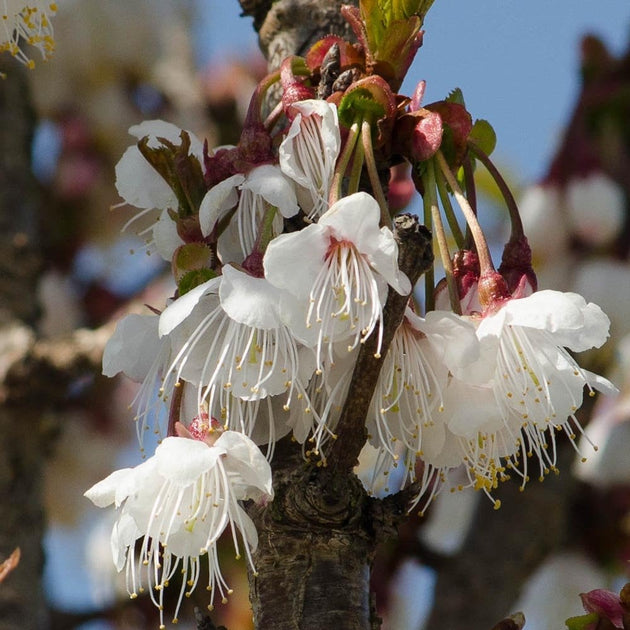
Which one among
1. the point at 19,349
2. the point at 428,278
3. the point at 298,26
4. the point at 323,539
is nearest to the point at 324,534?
the point at 323,539

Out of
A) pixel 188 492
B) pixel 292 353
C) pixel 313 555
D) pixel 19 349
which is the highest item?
pixel 292 353

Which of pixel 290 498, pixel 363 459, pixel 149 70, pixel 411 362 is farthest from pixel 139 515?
pixel 149 70

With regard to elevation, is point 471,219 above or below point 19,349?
above

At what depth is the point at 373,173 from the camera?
115 cm

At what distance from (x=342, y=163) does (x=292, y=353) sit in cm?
18

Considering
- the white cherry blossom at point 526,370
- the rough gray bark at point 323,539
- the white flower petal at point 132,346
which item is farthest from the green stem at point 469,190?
the white flower petal at point 132,346

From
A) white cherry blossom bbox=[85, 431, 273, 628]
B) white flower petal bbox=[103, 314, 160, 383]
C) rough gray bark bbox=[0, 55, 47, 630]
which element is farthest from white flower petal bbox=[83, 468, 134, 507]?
rough gray bark bbox=[0, 55, 47, 630]

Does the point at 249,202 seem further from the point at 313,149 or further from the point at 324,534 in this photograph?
the point at 324,534

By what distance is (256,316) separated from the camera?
1050 millimetres

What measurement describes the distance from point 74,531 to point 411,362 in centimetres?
209

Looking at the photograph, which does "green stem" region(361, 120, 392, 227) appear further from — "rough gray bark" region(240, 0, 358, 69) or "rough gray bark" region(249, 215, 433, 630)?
"rough gray bark" region(240, 0, 358, 69)

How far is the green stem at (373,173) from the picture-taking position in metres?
1.12

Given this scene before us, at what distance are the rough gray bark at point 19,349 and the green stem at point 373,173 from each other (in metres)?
1.23

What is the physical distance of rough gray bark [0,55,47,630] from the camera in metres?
2.14
